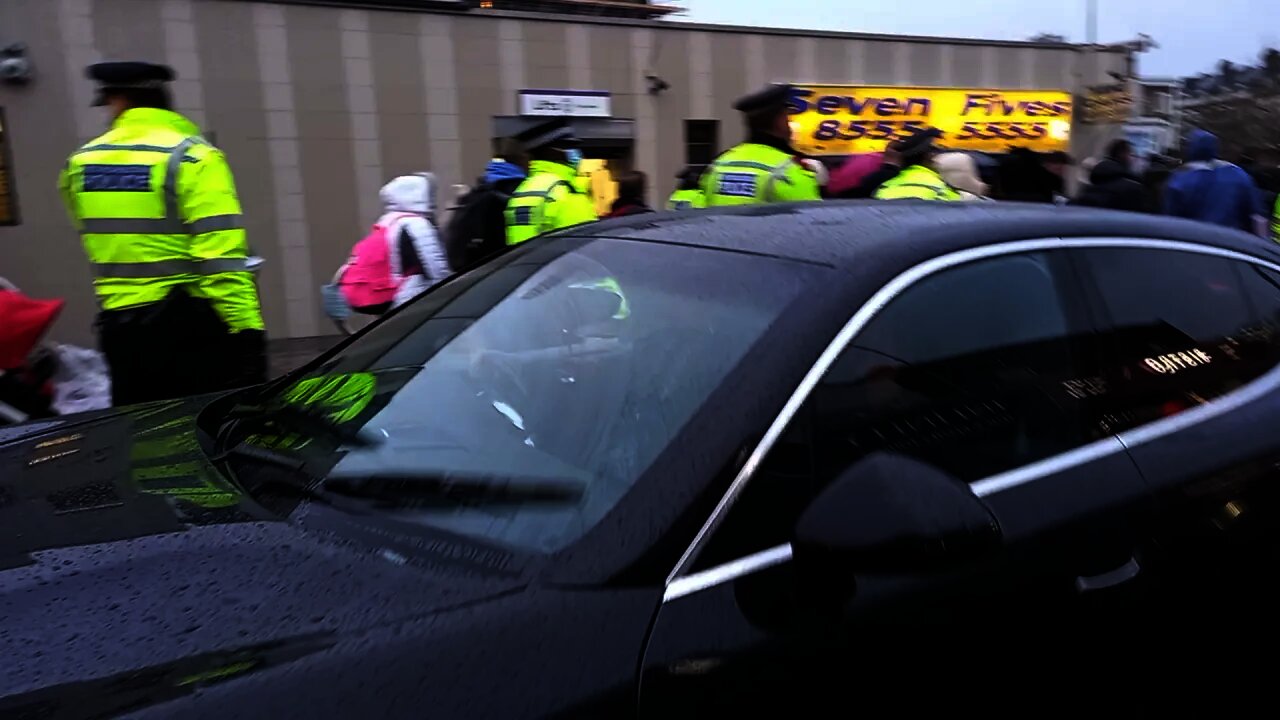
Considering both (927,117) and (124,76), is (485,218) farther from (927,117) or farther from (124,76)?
(927,117)

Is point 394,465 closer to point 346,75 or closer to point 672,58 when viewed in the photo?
point 346,75

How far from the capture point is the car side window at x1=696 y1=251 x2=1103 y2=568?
5.20 feet

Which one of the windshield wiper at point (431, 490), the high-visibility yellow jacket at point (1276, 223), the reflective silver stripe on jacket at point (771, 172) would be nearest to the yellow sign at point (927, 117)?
the high-visibility yellow jacket at point (1276, 223)

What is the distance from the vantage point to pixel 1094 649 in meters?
1.78

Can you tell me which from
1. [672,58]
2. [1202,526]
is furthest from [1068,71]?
[1202,526]

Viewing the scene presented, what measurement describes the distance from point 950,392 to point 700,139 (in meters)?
11.8

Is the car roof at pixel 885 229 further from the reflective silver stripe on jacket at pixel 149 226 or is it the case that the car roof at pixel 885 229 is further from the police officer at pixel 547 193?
→ the police officer at pixel 547 193

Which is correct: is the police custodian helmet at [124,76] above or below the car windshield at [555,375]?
above

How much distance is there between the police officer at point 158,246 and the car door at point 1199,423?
2968 millimetres

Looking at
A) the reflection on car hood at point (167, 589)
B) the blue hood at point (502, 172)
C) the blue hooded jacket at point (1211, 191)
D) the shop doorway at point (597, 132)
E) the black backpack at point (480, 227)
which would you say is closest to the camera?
the reflection on car hood at point (167, 589)

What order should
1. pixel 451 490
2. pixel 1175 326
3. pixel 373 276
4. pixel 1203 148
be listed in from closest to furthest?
pixel 451 490 → pixel 1175 326 → pixel 373 276 → pixel 1203 148

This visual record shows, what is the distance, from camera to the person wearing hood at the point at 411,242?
17.1 ft

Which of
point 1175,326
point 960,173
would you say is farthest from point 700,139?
point 1175,326

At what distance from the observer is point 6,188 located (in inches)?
362
